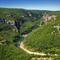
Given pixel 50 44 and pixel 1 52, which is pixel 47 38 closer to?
pixel 50 44

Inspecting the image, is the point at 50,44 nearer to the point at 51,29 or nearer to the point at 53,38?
the point at 53,38

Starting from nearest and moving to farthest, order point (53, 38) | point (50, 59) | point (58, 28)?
point (50, 59) < point (53, 38) < point (58, 28)

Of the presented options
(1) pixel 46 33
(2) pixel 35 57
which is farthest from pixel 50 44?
(2) pixel 35 57

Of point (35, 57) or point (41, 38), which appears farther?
point (41, 38)

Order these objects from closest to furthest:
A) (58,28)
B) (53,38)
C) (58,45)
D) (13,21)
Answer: (58,45) → (53,38) → (58,28) → (13,21)

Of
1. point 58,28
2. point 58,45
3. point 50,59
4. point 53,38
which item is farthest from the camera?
point 58,28

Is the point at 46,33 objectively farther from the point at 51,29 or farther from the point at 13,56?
the point at 13,56

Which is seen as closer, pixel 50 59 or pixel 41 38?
pixel 50 59

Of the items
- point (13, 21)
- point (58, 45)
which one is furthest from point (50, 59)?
point (13, 21)

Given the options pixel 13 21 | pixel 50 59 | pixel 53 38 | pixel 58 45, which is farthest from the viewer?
pixel 13 21
